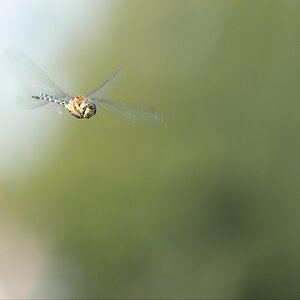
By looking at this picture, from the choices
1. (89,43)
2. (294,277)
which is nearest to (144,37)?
(89,43)

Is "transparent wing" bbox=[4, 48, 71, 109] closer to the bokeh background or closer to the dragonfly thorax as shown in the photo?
the dragonfly thorax

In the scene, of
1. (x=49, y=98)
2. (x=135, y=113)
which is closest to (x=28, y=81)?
(x=49, y=98)

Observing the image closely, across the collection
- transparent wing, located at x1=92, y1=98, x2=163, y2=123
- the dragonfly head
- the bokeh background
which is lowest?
transparent wing, located at x1=92, y1=98, x2=163, y2=123

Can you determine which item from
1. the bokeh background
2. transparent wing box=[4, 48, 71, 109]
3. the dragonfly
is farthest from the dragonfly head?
the bokeh background

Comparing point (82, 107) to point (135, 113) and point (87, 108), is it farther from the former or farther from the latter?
point (135, 113)

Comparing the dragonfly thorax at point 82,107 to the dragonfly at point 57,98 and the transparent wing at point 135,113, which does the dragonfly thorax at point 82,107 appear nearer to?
the dragonfly at point 57,98

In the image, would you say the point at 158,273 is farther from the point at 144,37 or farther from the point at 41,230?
the point at 144,37
